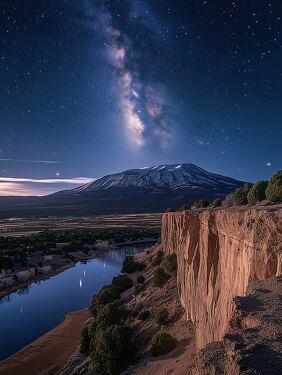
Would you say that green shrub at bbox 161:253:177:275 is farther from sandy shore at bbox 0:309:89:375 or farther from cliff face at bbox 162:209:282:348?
cliff face at bbox 162:209:282:348

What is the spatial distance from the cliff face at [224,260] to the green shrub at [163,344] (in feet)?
5.95

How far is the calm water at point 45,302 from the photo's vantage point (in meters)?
30.9

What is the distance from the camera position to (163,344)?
1728 centimetres

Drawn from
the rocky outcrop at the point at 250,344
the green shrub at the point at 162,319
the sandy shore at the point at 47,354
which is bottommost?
the sandy shore at the point at 47,354

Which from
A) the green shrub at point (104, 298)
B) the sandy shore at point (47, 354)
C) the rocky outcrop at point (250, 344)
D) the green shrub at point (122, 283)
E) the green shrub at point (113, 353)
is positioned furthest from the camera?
the green shrub at point (122, 283)

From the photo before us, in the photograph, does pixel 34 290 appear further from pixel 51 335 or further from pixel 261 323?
pixel 261 323

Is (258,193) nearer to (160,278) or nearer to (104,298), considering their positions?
(160,278)

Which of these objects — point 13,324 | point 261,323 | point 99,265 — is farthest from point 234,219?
point 99,265

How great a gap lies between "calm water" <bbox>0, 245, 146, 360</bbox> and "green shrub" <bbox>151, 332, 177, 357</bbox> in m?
15.1

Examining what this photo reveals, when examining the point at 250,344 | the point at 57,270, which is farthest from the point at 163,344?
the point at 57,270

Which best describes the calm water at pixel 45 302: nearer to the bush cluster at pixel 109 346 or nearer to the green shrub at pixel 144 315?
the bush cluster at pixel 109 346

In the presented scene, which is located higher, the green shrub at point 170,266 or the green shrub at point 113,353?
the green shrub at point 170,266

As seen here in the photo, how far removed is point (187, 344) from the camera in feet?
56.4

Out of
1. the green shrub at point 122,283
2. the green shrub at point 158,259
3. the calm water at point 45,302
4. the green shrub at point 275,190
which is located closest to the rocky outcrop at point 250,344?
the green shrub at point 275,190
